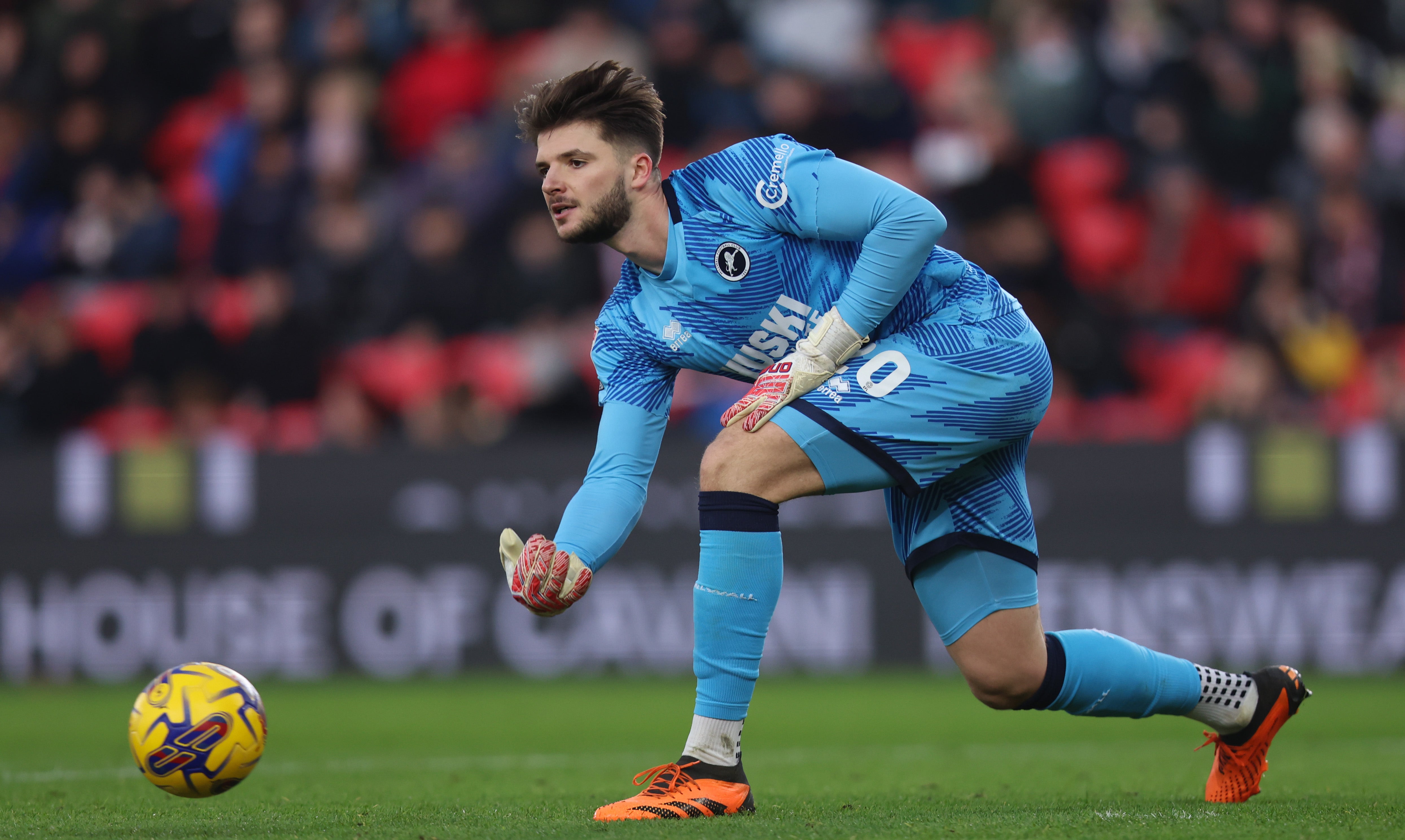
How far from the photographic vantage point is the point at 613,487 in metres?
4.58

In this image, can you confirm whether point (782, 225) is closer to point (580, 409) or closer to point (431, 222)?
point (580, 409)

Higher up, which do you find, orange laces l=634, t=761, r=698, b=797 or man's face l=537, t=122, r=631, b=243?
man's face l=537, t=122, r=631, b=243

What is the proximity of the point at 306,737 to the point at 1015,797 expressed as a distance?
13.1 feet

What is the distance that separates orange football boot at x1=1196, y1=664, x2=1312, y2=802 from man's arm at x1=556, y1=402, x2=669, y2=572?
6.20ft

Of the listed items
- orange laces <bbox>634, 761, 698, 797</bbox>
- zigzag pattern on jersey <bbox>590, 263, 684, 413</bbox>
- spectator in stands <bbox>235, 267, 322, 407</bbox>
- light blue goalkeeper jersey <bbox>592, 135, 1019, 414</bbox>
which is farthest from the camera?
spectator in stands <bbox>235, 267, 322, 407</bbox>

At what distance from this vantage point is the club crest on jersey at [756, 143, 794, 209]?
14.5 feet

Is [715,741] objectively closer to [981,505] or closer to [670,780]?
[670,780]

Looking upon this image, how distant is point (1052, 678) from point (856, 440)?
101cm

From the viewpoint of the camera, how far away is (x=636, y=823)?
13.6ft

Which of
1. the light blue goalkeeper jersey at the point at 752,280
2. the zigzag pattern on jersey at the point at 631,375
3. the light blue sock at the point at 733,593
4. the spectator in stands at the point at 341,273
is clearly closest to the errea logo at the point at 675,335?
the light blue goalkeeper jersey at the point at 752,280

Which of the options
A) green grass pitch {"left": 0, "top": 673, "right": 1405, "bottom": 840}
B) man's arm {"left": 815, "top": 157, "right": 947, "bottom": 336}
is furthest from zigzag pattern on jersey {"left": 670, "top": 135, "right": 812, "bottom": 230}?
green grass pitch {"left": 0, "top": 673, "right": 1405, "bottom": 840}

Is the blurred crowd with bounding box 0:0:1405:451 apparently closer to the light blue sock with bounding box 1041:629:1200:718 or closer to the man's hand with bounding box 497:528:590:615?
the light blue sock with bounding box 1041:629:1200:718

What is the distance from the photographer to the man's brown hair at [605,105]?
448cm

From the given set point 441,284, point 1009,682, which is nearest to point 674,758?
point 1009,682
